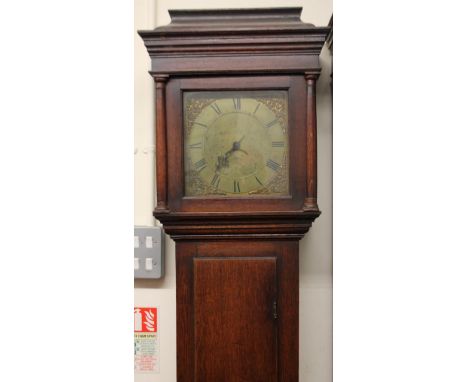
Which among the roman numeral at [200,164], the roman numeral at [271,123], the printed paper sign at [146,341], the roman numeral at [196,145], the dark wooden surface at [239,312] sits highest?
the roman numeral at [271,123]

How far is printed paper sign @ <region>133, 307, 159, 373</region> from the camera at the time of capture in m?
1.16

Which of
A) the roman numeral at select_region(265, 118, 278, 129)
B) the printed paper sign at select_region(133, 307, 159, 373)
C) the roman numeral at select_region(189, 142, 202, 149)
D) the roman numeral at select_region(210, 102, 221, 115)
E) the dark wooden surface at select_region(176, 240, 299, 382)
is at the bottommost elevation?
the printed paper sign at select_region(133, 307, 159, 373)

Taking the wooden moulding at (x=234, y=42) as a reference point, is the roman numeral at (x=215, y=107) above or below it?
below

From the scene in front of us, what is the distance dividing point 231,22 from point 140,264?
0.72 m

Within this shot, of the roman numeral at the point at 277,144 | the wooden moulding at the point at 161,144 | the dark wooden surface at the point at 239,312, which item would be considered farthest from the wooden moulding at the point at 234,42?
the dark wooden surface at the point at 239,312

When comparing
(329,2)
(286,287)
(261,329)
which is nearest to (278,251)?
(286,287)

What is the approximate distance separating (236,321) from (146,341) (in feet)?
1.30

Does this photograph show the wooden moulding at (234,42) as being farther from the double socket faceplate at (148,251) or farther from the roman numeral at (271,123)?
the double socket faceplate at (148,251)

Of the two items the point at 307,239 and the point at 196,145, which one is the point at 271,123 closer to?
the point at 196,145

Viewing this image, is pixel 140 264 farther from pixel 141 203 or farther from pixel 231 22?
pixel 231 22

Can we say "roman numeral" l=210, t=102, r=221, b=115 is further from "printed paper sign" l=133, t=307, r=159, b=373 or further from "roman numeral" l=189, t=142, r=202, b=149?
"printed paper sign" l=133, t=307, r=159, b=373

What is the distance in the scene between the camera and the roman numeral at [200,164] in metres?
0.95

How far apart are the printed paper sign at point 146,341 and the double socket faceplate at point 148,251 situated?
0.44 feet

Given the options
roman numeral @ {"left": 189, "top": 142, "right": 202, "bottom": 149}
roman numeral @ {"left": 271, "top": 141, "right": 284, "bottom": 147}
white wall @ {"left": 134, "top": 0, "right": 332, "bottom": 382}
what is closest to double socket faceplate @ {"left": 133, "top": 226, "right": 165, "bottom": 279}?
white wall @ {"left": 134, "top": 0, "right": 332, "bottom": 382}
